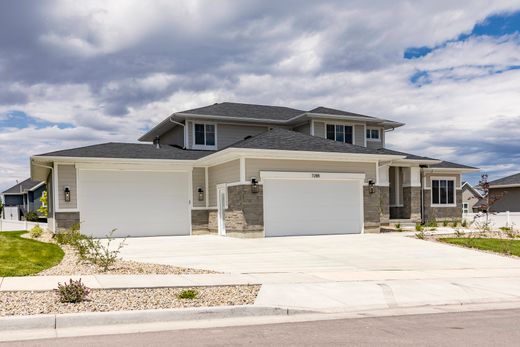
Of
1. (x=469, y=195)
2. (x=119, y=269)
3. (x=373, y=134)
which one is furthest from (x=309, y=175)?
(x=469, y=195)

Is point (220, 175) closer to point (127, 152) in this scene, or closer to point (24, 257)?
point (127, 152)

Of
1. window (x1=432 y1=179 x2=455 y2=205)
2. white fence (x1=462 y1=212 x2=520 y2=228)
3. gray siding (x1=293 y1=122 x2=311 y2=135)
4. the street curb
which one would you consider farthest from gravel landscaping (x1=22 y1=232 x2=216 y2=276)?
window (x1=432 y1=179 x2=455 y2=205)

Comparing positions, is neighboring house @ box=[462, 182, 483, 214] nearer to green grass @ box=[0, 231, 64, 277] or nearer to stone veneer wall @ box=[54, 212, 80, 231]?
stone veneer wall @ box=[54, 212, 80, 231]

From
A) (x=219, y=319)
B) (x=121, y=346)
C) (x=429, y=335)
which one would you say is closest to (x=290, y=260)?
(x=219, y=319)

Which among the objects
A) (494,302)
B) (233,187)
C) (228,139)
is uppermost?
(228,139)

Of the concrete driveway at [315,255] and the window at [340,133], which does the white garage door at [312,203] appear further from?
the window at [340,133]

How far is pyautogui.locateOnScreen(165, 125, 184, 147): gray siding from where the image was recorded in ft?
97.8

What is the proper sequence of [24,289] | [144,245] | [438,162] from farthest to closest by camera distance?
[438,162] → [144,245] → [24,289]

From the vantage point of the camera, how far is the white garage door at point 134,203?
23.7 metres

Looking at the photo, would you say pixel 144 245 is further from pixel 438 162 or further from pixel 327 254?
pixel 438 162

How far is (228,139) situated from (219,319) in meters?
21.1

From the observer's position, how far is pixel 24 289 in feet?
32.6

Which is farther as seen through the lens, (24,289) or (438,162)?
(438,162)

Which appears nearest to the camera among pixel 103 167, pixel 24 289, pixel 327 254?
pixel 24 289
